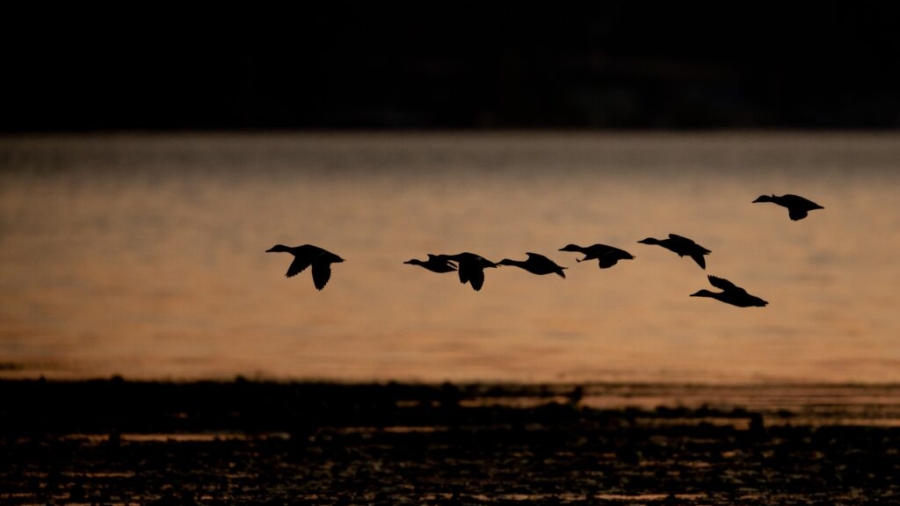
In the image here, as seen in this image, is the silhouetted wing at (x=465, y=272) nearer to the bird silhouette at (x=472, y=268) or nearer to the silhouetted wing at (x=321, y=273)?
the bird silhouette at (x=472, y=268)

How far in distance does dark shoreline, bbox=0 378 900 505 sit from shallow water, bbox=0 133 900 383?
286cm

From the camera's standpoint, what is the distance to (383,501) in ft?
54.4

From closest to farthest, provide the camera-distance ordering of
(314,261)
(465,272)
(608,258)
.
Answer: (314,261) < (465,272) < (608,258)

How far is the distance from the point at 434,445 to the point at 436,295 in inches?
827

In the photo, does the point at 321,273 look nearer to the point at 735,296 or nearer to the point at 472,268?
the point at 472,268

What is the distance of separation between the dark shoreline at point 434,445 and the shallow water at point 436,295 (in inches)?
113

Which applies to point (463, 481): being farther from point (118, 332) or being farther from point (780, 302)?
point (780, 302)

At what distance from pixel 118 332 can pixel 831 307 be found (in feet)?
47.9

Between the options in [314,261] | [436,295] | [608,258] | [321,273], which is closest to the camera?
[321,273]

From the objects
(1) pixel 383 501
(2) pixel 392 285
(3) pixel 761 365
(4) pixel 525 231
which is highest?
(4) pixel 525 231

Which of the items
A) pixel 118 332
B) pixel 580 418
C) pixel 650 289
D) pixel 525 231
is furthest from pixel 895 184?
pixel 580 418

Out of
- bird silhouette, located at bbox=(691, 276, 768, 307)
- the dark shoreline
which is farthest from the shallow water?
bird silhouette, located at bbox=(691, 276, 768, 307)

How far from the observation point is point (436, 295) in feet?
133

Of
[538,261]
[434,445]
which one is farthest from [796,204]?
[434,445]
